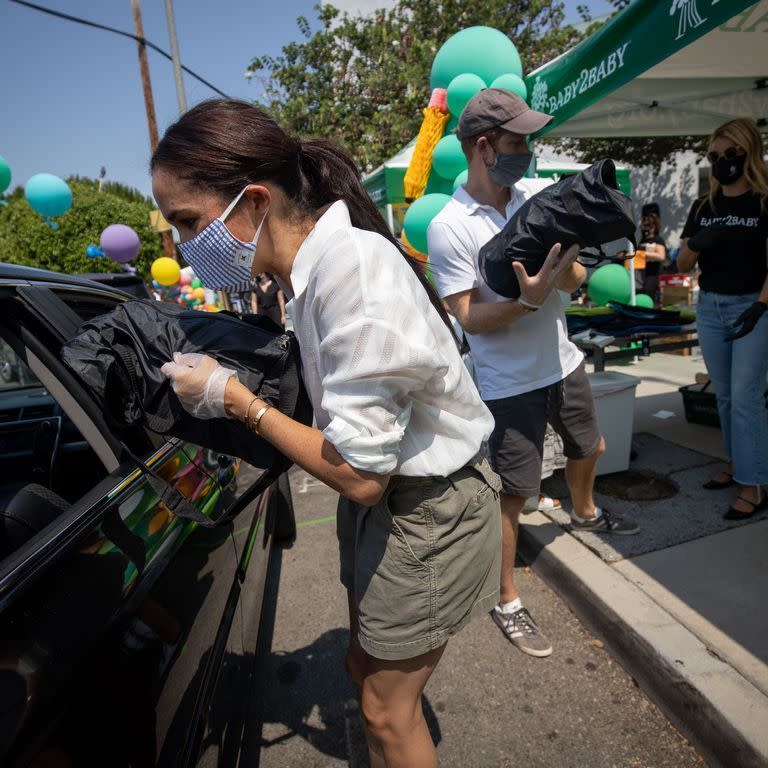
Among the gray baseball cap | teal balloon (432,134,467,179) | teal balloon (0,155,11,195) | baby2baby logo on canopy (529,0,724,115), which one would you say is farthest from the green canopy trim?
teal balloon (0,155,11,195)

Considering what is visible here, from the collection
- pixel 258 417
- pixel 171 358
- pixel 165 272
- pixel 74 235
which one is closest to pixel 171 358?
pixel 171 358

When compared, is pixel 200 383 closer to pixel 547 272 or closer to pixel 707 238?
pixel 547 272

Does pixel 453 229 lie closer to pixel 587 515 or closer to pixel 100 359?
pixel 100 359

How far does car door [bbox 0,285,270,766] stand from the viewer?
3.24ft

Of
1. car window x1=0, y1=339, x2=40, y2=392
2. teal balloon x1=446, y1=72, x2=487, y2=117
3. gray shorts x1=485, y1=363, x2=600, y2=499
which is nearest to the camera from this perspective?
gray shorts x1=485, y1=363, x2=600, y2=499

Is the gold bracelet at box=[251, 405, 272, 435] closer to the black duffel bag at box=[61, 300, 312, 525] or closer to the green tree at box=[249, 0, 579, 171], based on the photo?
the black duffel bag at box=[61, 300, 312, 525]

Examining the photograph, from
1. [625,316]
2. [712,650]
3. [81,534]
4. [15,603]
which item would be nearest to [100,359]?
[81,534]

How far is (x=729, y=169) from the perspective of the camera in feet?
9.64

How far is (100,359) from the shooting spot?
1237 millimetres

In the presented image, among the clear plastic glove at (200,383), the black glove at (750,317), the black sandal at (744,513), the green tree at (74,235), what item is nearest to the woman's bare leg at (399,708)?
the clear plastic glove at (200,383)

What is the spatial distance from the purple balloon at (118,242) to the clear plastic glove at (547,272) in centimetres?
867

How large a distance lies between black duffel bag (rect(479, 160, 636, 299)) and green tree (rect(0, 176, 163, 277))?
13853 mm

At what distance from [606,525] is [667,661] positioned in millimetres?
947

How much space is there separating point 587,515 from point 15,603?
8.39 feet
